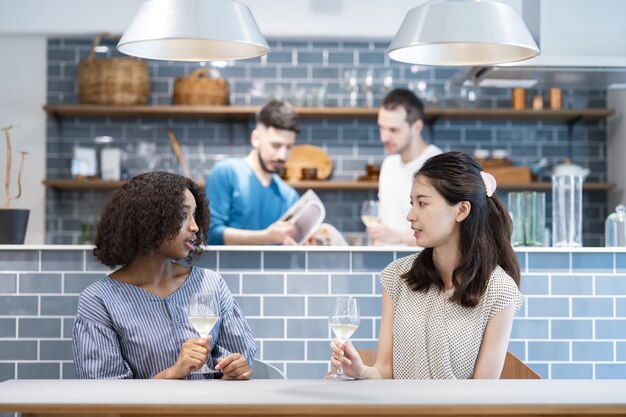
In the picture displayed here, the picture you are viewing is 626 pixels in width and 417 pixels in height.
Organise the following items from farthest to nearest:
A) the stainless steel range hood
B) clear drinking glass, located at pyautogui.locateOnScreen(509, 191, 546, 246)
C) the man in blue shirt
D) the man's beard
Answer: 1. the man's beard
2. the man in blue shirt
3. the stainless steel range hood
4. clear drinking glass, located at pyautogui.locateOnScreen(509, 191, 546, 246)

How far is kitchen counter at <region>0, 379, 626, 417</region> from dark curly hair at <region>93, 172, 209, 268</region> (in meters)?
0.71

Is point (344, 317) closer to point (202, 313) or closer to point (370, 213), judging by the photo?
point (202, 313)

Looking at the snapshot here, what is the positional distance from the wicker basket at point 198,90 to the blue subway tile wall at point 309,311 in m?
2.35

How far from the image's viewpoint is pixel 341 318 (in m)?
2.44

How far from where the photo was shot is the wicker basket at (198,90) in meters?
6.02

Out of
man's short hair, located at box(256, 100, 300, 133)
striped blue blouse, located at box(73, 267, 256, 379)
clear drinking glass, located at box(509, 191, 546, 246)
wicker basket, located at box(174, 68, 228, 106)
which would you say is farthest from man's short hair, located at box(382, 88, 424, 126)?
striped blue blouse, located at box(73, 267, 256, 379)

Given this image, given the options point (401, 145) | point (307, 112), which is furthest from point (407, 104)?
point (307, 112)

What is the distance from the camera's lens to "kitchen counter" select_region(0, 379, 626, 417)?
6.25 feet

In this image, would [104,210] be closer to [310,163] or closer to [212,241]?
[212,241]

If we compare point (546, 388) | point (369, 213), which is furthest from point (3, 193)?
point (546, 388)

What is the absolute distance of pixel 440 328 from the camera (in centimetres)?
283

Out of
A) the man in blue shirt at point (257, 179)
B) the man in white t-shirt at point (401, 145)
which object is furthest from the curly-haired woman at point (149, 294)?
the man in white t-shirt at point (401, 145)

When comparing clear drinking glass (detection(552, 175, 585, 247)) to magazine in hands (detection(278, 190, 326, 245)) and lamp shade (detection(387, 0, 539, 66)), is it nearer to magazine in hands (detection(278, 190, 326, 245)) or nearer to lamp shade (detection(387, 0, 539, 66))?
magazine in hands (detection(278, 190, 326, 245))

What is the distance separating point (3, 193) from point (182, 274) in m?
3.58
